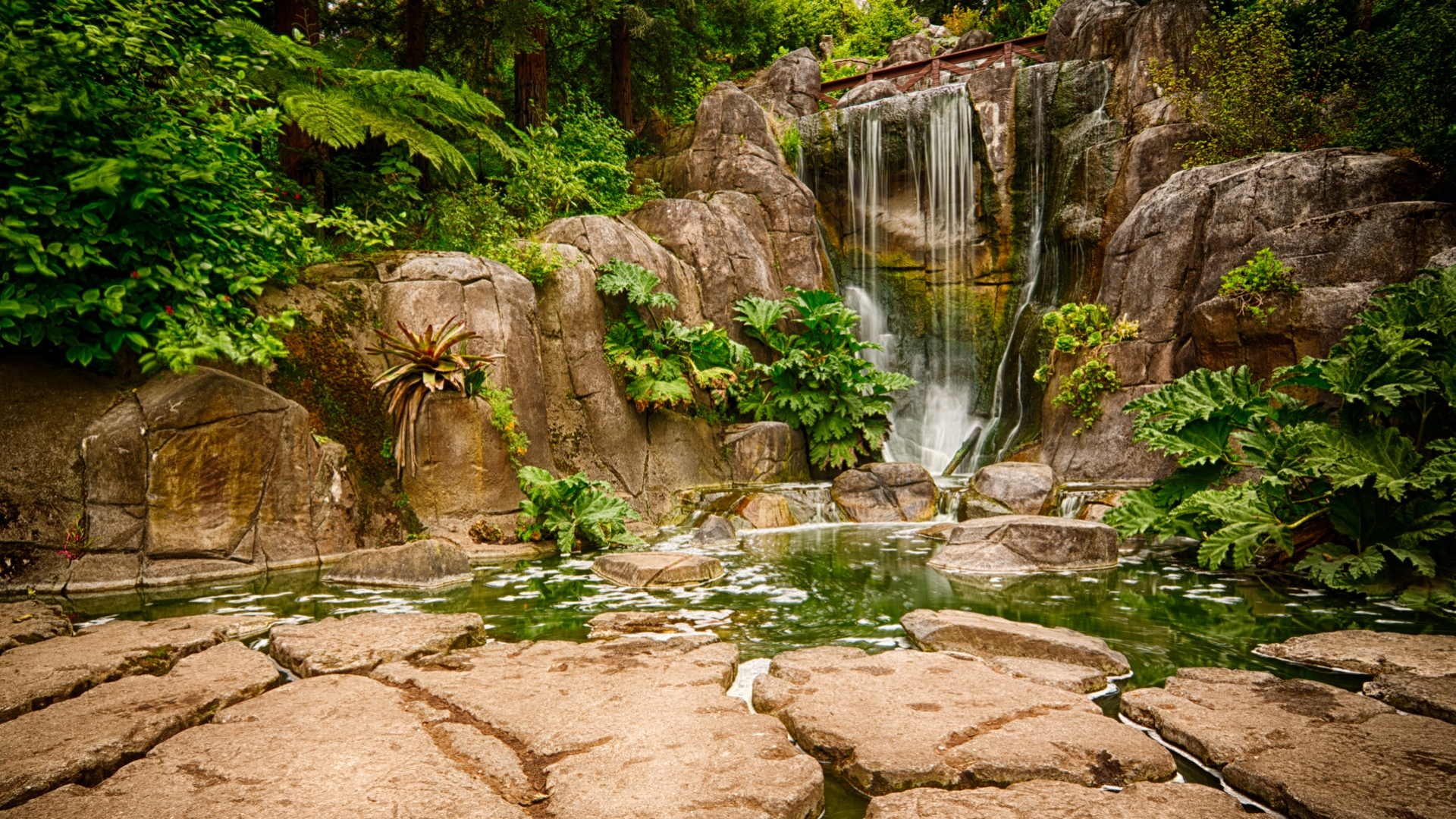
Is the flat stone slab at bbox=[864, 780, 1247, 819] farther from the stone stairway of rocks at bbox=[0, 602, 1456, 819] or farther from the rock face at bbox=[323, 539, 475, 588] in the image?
the rock face at bbox=[323, 539, 475, 588]

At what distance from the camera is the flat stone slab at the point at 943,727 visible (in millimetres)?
2508

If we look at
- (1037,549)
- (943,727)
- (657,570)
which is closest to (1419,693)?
(943,727)

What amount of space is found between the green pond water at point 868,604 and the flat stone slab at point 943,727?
21.0 inches

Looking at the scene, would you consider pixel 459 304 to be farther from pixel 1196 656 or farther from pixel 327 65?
pixel 1196 656

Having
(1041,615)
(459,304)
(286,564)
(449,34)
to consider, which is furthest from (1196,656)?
(449,34)

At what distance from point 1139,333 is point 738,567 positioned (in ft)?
26.3

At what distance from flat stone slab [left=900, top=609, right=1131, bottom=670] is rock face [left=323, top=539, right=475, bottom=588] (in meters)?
3.96

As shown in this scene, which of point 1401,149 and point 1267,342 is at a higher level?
point 1401,149

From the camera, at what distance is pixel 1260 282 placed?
31.7ft

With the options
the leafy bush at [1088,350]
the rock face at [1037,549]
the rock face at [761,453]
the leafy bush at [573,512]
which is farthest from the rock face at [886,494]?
the leafy bush at [573,512]

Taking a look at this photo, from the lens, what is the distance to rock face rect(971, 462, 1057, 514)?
390 inches

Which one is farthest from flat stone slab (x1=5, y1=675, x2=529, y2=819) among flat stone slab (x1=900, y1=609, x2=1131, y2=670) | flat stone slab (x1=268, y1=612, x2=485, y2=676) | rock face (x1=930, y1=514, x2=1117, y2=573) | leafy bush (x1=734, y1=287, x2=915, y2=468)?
leafy bush (x1=734, y1=287, x2=915, y2=468)

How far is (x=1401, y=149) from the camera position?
10.6 metres

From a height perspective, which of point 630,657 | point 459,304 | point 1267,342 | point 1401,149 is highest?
point 1401,149
